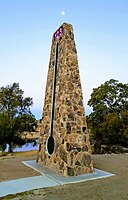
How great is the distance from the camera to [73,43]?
6.01 metres

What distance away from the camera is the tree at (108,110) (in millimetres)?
15477

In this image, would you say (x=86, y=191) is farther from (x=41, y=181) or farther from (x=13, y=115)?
(x=13, y=115)

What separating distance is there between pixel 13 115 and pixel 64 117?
12856 millimetres

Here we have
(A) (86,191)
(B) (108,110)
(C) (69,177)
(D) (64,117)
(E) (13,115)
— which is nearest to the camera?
(A) (86,191)

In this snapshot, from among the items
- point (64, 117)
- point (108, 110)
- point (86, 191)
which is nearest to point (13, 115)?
point (108, 110)

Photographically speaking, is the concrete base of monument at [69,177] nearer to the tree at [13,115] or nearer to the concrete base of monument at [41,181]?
the concrete base of monument at [41,181]

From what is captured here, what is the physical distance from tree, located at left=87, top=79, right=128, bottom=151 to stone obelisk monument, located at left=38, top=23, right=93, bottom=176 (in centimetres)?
1008

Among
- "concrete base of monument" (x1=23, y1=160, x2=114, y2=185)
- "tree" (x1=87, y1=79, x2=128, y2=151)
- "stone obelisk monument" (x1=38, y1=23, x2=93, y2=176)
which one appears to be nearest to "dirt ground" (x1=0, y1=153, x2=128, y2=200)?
"concrete base of monument" (x1=23, y1=160, x2=114, y2=185)

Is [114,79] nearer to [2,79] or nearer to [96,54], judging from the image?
[96,54]

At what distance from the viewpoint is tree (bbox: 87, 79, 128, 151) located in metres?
15.5

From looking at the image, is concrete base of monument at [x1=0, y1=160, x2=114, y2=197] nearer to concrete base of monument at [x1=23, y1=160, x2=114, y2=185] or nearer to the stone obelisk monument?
concrete base of monument at [x1=23, y1=160, x2=114, y2=185]

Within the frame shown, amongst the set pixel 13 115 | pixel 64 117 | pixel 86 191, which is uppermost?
pixel 13 115

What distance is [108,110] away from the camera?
674 inches

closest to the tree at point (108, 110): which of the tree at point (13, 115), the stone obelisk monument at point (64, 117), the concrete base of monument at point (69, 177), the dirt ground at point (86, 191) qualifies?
the tree at point (13, 115)
